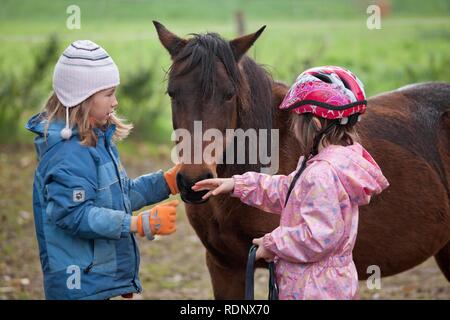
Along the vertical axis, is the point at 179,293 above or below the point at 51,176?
below

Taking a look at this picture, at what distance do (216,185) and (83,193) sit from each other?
0.59 meters

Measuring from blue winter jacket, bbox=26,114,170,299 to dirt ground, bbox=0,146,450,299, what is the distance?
253 cm

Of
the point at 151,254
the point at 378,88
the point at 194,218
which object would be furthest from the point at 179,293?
the point at 378,88

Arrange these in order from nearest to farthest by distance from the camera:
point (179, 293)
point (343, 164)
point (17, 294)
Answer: point (343, 164)
point (17, 294)
point (179, 293)

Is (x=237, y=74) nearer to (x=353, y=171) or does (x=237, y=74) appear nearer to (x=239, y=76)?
(x=239, y=76)

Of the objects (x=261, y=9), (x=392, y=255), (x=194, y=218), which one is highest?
(x=261, y=9)

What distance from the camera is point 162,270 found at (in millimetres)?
6152

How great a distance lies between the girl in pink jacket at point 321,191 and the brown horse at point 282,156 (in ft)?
1.58

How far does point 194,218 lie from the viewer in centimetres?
369

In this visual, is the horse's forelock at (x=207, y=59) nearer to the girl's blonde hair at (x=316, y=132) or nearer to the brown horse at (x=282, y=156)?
the brown horse at (x=282, y=156)

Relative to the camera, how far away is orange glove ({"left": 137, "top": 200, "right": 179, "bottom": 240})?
8.72ft

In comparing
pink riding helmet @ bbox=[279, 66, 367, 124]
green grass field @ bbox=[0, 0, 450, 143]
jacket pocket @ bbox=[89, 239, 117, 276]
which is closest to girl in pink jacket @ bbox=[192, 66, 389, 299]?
pink riding helmet @ bbox=[279, 66, 367, 124]
